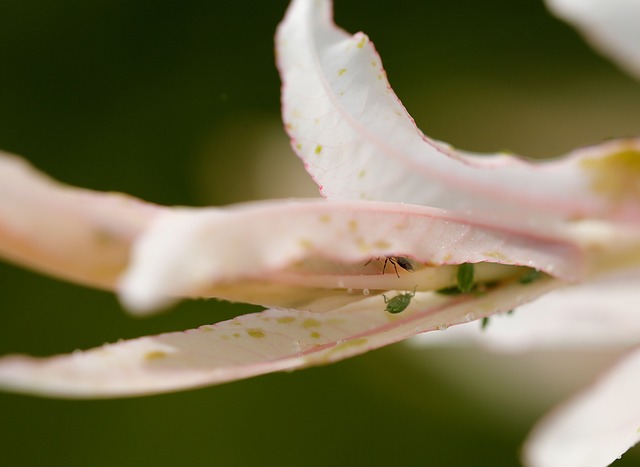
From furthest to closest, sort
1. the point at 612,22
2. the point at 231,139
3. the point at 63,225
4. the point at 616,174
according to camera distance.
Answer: the point at 231,139, the point at 612,22, the point at 616,174, the point at 63,225

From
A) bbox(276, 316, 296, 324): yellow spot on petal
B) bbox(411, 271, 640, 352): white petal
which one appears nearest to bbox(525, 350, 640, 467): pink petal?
bbox(411, 271, 640, 352): white petal

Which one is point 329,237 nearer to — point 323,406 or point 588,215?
point 588,215

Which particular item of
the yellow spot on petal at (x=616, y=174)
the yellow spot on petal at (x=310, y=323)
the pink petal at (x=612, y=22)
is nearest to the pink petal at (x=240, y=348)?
the yellow spot on petal at (x=310, y=323)

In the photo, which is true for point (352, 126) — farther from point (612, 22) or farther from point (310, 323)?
point (612, 22)

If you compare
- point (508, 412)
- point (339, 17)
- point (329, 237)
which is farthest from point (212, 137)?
point (329, 237)

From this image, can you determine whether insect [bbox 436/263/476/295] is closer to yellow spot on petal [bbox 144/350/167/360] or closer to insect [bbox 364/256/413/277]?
insect [bbox 364/256/413/277]

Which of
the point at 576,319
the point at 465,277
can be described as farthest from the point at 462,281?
the point at 576,319
